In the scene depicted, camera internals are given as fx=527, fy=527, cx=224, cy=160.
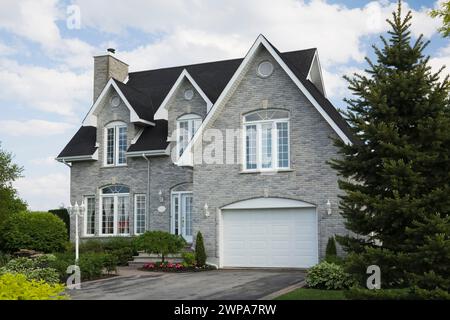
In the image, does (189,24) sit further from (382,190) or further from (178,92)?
(382,190)

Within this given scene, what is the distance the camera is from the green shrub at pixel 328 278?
14.2 meters

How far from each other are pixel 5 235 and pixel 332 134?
45.4 ft

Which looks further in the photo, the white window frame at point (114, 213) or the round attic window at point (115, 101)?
the round attic window at point (115, 101)

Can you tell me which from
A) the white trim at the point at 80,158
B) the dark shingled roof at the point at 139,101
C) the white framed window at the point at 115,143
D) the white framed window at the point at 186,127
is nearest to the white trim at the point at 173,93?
the white framed window at the point at 186,127

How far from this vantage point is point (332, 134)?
19.1 m

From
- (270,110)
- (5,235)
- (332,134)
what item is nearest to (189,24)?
(270,110)

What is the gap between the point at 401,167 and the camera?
9688 millimetres

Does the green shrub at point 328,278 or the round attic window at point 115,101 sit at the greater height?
the round attic window at point 115,101

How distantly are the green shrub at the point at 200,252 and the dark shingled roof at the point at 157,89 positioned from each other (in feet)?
18.7

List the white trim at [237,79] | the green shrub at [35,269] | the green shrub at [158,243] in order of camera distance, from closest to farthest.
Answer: the green shrub at [35,269] → the white trim at [237,79] → the green shrub at [158,243]

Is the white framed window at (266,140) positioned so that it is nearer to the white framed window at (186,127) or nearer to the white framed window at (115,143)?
the white framed window at (186,127)

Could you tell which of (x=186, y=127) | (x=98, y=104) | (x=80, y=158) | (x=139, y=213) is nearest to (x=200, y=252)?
(x=139, y=213)

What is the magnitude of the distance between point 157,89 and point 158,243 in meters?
11.2

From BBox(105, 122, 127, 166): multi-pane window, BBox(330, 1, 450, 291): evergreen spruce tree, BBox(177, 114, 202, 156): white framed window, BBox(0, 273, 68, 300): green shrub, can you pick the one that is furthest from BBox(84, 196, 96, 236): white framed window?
BBox(0, 273, 68, 300): green shrub
